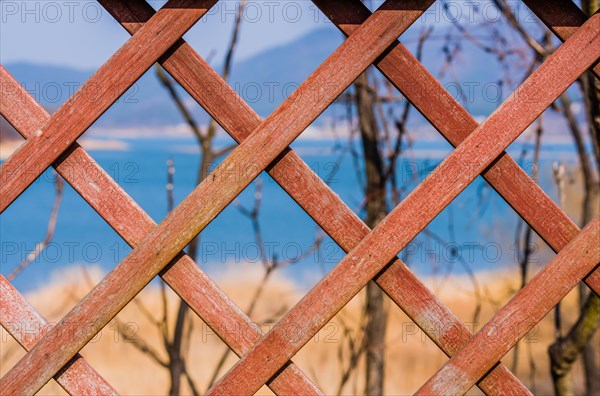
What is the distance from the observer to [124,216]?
1.35 metres

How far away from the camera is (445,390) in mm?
1403

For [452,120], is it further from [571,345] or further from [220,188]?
[571,345]

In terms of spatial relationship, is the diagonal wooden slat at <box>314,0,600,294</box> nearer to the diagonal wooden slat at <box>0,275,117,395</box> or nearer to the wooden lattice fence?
the wooden lattice fence

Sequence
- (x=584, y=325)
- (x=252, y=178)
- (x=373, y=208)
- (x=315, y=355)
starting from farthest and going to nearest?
1. (x=315, y=355)
2. (x=373, y=208)
3. (x=584, y=325)
4. (x=252, y=178)

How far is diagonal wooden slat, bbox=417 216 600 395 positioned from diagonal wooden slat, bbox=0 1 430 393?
49 cm

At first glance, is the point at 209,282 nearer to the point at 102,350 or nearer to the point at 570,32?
the point at 570,32

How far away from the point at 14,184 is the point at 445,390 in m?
0.84

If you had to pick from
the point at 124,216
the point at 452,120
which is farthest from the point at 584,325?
the point at 124,216

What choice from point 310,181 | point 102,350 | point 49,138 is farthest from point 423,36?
point 102,350

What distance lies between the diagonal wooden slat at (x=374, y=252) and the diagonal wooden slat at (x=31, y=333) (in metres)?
0.22

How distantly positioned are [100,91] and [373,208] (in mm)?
1421

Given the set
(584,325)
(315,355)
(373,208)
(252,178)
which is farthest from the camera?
(315,355)

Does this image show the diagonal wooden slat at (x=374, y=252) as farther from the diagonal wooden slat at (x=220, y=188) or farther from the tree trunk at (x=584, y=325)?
the tree trunk at (x=584, y=325)

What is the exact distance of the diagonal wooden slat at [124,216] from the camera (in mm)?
1349
